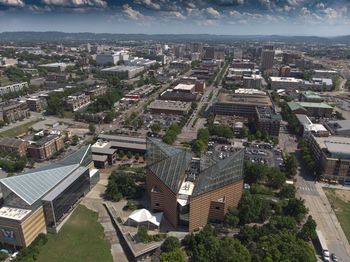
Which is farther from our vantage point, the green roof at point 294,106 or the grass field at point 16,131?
the green roof at point 294,106

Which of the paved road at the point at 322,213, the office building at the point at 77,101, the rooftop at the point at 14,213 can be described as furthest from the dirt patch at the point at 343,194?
the office building at the point at 77,101

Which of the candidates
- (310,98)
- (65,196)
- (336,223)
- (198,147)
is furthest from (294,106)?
(65,196)

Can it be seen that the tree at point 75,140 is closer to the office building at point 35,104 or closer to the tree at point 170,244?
the office building at point 35,104

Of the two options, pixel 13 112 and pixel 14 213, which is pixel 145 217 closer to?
pixel 14 213

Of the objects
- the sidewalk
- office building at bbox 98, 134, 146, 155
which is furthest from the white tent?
the sidewalk

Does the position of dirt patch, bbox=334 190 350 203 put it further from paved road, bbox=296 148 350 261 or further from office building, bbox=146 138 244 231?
office building, bbox=146 138 244 231

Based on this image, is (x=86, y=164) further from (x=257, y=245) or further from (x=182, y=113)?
(x=182, y=113)

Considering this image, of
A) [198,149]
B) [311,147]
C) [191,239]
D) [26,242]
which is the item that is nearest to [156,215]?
[191,239]
